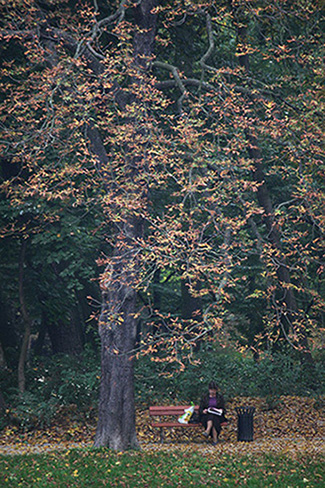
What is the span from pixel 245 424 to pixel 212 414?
967 mm

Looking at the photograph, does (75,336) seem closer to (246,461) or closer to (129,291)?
(129,291)

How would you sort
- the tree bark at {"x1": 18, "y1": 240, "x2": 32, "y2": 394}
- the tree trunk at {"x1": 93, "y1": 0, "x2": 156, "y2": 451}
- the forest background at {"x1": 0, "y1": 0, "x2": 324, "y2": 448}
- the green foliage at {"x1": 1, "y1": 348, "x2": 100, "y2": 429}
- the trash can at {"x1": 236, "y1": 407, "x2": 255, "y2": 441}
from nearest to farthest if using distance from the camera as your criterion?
the forest background at {"x1": 0, "y1": 0, "x2": 324, "y2": 448} < the tree trunk at {"x1": 93, "y1": 0, "x2": 156, "y2": 451} < the trash can at {"x1": 236, "y1": 407, "x2": 255, "y2": 441} < the green foliage at {"x1": 1, "y1": 348, "x2": 100, "y2": 429} < the tree bark at {"x1": 18, "y1": 240, "x2": 32, "y2": 394}

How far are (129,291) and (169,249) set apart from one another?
2.23 m

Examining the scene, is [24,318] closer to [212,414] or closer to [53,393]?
[53,393]

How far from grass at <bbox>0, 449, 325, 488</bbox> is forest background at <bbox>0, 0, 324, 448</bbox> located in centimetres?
122

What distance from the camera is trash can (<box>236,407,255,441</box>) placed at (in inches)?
591

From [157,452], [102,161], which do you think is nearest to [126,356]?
[157,452]

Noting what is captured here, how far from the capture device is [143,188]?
12.7m

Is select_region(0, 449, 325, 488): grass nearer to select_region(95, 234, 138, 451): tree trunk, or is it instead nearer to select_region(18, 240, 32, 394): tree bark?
select_region(95, 234, 138, 451): tree trunk

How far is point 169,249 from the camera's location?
1109 centimetres

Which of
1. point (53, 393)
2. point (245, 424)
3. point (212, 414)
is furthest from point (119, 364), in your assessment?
point (53, 393)

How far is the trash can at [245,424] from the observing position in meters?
15.0

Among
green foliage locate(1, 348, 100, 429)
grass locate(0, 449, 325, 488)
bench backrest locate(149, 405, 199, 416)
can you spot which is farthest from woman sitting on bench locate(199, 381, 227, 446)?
green foliage locate(1, 348, 100, 429)

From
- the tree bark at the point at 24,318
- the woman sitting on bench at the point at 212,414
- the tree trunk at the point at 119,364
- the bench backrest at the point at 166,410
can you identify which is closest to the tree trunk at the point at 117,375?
the tree trunk at the point at 119,364
